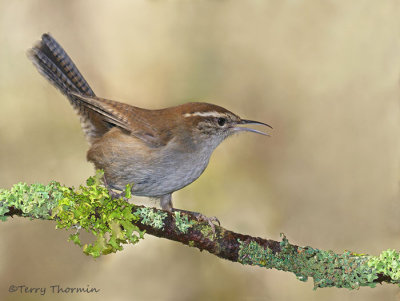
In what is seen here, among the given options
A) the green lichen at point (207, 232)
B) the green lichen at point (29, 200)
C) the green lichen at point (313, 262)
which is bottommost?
the green lichen at point (29, 200)

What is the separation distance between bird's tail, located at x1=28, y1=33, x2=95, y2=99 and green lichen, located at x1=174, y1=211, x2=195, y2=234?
1608 millimetres

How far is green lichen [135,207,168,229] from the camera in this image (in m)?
3.33

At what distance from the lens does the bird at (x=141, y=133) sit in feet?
13.3

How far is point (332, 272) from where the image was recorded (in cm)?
350

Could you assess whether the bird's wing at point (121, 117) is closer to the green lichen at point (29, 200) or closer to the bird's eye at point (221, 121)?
the bird's eye at point (221, 121)

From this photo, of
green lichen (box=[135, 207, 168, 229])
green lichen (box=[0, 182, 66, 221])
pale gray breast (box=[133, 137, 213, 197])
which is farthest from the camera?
pale gray breast (box=[133, 137, 213, 197])

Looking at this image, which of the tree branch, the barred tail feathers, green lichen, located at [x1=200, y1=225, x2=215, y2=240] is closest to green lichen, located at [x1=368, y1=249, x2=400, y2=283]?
the tree branch

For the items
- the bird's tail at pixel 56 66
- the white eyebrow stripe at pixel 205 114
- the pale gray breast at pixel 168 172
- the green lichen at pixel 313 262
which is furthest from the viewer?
the white eyebrow stripe at pixel 205 114

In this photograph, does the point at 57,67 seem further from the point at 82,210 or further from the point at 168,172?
the point at 82,210

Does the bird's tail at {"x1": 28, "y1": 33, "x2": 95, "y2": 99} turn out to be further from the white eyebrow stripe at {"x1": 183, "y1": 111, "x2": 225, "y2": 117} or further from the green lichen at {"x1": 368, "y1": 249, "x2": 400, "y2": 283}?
the green lichen at {"x1": 368, "y1": 249, "x2": 400, "y2": 283}

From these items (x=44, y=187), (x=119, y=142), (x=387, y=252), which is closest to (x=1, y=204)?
(x=44, y=187)

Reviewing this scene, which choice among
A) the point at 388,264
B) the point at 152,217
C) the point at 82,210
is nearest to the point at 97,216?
the point at 82,210

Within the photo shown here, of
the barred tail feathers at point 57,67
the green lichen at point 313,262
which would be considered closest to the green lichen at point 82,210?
the green lichen at point 313,262

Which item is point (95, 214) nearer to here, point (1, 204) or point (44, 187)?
point (44, 187)
